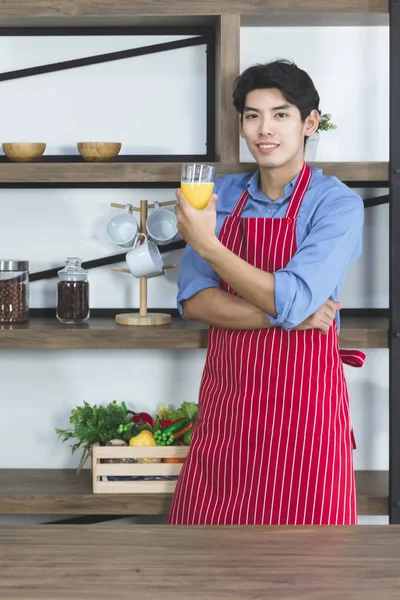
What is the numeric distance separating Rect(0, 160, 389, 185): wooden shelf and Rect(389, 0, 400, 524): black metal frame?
0.08 metres

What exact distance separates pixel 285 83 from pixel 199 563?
144 cm

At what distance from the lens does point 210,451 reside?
2.22 meters

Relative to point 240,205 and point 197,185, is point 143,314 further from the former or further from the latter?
point 197,185

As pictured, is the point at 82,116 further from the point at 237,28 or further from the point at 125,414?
the point at 125,414

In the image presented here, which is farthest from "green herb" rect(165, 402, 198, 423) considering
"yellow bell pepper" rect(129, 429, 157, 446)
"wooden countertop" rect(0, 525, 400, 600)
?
"wooden countertop" rect(0, 525, 400, 600)

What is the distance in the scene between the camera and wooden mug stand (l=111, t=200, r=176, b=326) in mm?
2730

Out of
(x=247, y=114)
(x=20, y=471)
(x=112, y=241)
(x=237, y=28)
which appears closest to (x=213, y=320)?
(x=247, y=114)

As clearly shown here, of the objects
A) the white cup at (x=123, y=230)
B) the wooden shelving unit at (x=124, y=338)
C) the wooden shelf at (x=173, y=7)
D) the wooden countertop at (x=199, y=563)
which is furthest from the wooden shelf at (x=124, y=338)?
the wooden countertop at (x=199, y=563)

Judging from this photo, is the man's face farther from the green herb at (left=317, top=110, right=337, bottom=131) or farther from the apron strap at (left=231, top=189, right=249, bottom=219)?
the green herb at (left=317, top=110, right=337, bottom=131)

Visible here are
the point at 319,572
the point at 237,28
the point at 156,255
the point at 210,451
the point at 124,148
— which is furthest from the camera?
the point at 124,148

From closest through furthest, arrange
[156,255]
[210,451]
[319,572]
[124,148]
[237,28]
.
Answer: [319,572] → [210,451] → [237,28] → [156,255] → [124,148]

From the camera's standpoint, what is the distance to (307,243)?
208 cm

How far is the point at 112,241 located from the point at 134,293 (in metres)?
0.25

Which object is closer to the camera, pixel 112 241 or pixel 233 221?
pixel 233 221
